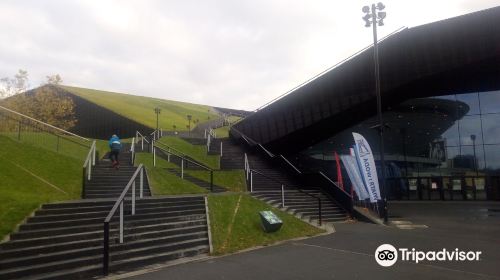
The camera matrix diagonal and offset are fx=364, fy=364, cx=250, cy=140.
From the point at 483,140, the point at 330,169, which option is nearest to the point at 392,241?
the point at 330,169

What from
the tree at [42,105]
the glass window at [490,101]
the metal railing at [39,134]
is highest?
the tree at [42,105]

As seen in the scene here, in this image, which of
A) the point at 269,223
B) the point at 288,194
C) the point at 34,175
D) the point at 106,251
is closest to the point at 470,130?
the point at 288,194

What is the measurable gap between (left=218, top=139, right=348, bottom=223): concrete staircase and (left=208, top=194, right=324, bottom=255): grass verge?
59.1 inches

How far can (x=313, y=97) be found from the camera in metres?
24.5

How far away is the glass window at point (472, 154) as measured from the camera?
84.0ft

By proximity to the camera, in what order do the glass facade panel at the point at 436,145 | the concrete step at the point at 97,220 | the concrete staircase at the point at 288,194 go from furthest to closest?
the glass facade panel at the point at 436,145 → the concrete staircase at the point at 288,194 → the concrete step at the point at 97,220

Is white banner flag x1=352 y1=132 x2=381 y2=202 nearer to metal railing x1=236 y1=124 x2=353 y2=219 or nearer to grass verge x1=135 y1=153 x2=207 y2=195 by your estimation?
metal railing x1=236 y1=124 x2=353 y2=219

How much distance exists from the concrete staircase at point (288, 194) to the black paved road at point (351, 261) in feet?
9.26

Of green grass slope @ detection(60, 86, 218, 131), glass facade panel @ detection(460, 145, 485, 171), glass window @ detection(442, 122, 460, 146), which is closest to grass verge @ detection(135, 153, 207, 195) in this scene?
glass window @ detection(442, 122, 460, 146)

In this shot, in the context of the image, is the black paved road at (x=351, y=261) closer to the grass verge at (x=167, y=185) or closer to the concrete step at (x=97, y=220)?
the concrete step at (x=97, y=220)

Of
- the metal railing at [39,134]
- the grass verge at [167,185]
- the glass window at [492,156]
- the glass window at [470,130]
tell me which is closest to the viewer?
the grass verge at [167,185]

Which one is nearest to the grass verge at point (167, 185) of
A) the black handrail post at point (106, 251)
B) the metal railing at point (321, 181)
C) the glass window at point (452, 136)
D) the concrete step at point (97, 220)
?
the metal railing at point (321, 181)

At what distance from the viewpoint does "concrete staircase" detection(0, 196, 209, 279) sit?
7074 mm

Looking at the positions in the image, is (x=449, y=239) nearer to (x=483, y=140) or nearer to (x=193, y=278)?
(x=193, y=278)
